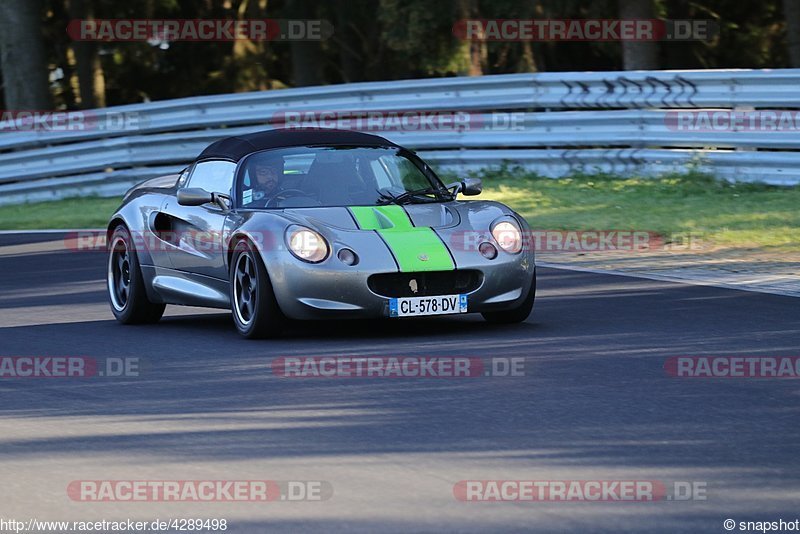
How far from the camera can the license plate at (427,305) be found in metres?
8.86

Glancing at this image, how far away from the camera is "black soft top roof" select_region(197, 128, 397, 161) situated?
10.1m

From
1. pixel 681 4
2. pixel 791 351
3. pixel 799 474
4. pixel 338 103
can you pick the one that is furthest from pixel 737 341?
pixel 681 4

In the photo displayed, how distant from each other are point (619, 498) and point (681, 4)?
24.0 meters

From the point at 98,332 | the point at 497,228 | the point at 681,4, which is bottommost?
the point at 98,332

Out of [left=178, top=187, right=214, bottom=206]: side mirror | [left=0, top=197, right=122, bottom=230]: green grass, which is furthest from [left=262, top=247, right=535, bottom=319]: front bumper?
[left=0, top=197, right=122, bottom=230]: green grass

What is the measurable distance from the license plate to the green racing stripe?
172 millimetres

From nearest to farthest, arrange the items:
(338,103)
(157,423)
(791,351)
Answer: (157,423), (791,351), (338,103)

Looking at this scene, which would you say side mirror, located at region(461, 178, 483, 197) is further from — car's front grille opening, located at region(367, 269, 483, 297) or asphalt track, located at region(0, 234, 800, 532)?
car's front grille opening, located at region(367, 269, 483, 297)

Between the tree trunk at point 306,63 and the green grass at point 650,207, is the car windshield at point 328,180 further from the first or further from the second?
the tree trunk at point 306,63

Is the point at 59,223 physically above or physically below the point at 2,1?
below

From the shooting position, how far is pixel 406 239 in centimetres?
902

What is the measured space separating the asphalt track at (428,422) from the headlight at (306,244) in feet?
1.73

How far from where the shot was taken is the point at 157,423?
680 cm

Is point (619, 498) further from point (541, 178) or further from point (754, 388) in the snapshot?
point (541, 178)
